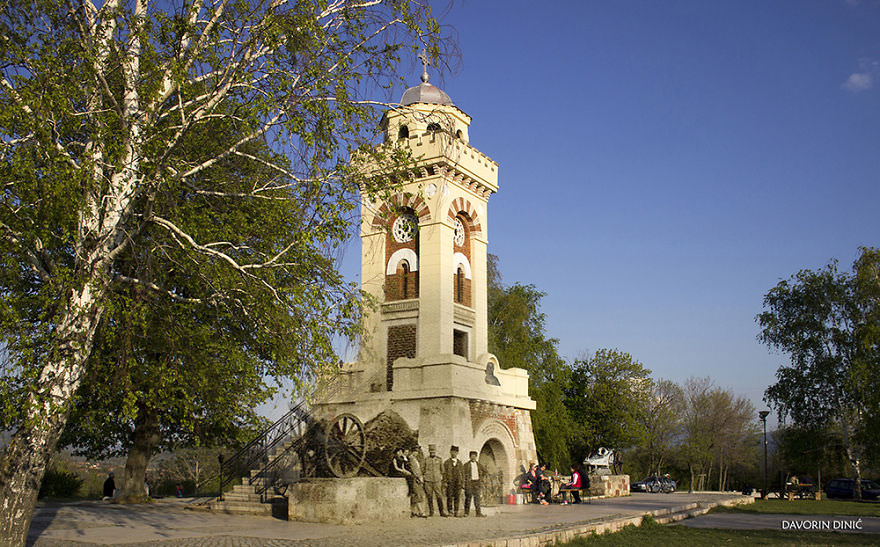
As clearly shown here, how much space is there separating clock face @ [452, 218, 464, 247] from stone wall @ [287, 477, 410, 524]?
965 centimetres

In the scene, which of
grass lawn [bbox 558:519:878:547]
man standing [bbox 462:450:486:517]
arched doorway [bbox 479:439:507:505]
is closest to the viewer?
grass lawn [bbox 558:519:878:547]

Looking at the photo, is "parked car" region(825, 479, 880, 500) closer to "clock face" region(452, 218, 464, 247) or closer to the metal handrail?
"clock face" region(452, 218, 464, 247)

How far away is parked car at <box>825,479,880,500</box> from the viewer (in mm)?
31109

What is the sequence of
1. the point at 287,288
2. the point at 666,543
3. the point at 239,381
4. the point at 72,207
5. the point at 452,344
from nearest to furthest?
the point at 72,207 → the point at 287,288 → the point at 666,543 → the point at 239,381 → the point at 452,344

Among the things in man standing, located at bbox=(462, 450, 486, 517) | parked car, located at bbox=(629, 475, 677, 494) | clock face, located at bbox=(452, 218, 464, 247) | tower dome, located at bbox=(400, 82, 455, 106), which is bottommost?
parked car, located at bbox=(629, 475, 677, 494)

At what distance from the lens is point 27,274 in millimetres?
13539

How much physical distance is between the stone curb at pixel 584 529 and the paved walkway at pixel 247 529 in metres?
0.16

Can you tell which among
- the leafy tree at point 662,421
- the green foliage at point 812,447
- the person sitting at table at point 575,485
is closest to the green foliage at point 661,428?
the leafy tree at point 662,421

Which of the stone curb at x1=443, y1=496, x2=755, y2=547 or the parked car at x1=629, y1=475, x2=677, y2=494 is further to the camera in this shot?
the parked car at x1=629, y1=475, x2=677, y2=494

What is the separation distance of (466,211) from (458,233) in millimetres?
740

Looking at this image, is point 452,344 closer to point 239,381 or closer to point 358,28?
point 239,381

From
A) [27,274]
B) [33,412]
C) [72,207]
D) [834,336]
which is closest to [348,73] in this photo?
[72,207]

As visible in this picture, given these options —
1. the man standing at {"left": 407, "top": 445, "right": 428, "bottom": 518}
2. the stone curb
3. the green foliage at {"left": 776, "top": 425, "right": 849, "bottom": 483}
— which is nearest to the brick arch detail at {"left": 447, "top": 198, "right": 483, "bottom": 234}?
the man standing at {"left": 407, "top": 445, "right": 428, "bottom": 518}

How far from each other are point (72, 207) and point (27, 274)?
579 cm
